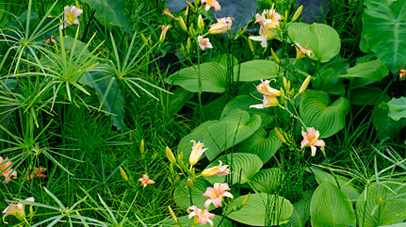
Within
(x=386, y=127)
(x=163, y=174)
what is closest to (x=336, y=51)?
(x=386, y=127)

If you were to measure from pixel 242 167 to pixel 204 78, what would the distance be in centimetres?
49

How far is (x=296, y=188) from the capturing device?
1421mm

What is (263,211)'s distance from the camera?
130cm

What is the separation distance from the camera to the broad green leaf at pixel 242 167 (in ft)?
4.64

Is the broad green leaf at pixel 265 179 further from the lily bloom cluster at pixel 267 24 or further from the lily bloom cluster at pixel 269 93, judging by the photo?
the lily bloom cluster at pixel 267 24

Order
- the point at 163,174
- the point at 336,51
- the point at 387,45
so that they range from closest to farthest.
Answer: the point at 163,174 < the point at 387,45 < the point at 336,51

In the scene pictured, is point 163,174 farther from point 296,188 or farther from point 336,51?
point 336,51

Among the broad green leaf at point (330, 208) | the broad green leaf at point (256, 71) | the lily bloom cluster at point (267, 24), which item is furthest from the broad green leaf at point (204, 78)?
the broad green leaf at point (330, 208)

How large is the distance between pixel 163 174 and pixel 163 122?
0.72 feet

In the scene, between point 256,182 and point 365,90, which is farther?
point 365,90

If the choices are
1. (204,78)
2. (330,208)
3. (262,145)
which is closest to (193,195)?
(262,145)

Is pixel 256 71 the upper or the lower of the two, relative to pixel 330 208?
upper

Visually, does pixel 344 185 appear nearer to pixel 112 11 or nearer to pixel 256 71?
pixel 256 71

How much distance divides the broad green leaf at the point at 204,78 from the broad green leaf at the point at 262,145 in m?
0.27
